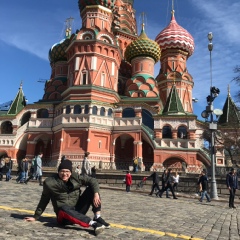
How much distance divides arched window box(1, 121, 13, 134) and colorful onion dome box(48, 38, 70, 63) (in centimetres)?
1128

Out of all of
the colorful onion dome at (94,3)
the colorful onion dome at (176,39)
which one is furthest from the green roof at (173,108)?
the colorful onion dome at (94,3)

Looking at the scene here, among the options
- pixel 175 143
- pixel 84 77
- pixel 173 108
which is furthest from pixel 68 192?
pixel 84 77

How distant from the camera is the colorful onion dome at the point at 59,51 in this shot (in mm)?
41094

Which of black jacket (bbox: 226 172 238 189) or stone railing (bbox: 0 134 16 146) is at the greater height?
stone railing (bbox: 0 134 16 146)

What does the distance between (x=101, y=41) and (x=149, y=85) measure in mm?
7887

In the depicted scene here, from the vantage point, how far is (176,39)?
43781 mm

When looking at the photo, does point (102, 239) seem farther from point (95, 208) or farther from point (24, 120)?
point (24, 120)

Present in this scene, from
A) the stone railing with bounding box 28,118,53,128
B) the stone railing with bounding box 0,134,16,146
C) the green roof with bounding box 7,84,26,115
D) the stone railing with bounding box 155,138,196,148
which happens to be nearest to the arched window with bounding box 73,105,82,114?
the stone railing with bounding box 28,118,53,128

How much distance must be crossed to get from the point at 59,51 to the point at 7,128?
41.9ft

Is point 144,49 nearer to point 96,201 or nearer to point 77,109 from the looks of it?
point 77,109

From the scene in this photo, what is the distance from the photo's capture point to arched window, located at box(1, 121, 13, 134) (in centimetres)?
3692

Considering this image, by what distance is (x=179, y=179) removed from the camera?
17.7 meters

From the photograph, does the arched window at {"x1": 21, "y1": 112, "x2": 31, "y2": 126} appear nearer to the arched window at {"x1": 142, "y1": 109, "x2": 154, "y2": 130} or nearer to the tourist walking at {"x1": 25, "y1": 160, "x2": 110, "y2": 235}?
the arched window at {"x1": 142, "y1": 109, "x2": 154, "y2": 130}

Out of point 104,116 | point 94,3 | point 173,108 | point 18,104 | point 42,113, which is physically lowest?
point 104,116
